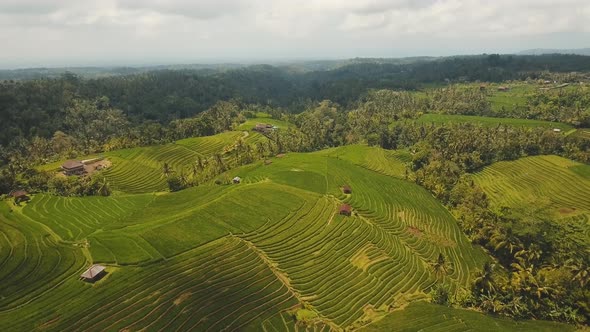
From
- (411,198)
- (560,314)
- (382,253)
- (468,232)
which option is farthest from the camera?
(411,198)

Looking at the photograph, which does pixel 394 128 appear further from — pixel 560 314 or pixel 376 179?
pixel 560 314

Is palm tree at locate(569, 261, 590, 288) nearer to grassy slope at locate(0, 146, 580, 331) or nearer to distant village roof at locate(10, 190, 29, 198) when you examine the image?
grassy slope at locate(0, 146, 580, 331)

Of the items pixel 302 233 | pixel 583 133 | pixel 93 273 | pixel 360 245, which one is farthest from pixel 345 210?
pixel 583 133

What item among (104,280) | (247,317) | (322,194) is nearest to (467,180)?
(322,194)

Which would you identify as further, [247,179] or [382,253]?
[247,179]

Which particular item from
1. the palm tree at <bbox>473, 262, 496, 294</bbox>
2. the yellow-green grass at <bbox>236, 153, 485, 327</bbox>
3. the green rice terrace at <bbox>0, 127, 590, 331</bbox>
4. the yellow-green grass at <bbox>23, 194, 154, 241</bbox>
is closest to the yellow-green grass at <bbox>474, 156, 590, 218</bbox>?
the green rice terrace at <bbox>0, 127, 590, 331</bbox>
